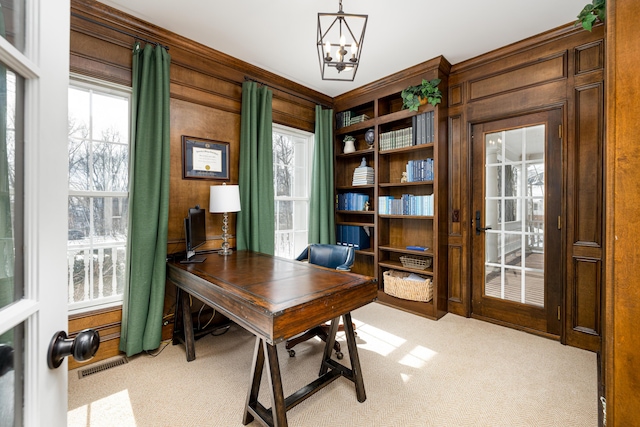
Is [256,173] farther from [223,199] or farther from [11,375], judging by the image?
[11,375]

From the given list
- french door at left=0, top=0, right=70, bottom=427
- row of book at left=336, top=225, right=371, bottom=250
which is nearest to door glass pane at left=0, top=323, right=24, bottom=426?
french door at left=0, top=0, right=70, bottom=427

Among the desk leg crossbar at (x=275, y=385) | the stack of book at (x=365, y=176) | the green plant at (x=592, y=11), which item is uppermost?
the green plant at (x=592, y=11)

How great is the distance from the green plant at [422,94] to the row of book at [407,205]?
104 centimetres

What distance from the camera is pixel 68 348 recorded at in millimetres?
592

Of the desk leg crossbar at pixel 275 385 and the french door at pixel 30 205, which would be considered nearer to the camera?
the french door at pixel 30 205

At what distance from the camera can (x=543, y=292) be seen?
9.31 ft

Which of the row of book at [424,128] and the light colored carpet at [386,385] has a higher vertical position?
the row of book at [424,128]

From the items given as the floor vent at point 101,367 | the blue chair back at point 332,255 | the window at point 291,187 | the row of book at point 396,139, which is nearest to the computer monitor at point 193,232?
the floor vent at point 101,367

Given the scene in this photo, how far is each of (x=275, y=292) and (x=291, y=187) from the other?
247 centimetres

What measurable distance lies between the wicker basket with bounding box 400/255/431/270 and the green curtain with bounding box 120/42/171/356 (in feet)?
8.68

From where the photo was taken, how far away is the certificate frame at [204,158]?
2877 mm

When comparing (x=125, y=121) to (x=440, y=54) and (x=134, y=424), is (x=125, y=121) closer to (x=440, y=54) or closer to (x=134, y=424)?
(x=134, y=424)

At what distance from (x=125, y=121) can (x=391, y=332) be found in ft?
10.5

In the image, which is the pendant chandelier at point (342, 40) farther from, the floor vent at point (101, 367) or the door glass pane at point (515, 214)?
the floor vent at point (101, 367)
